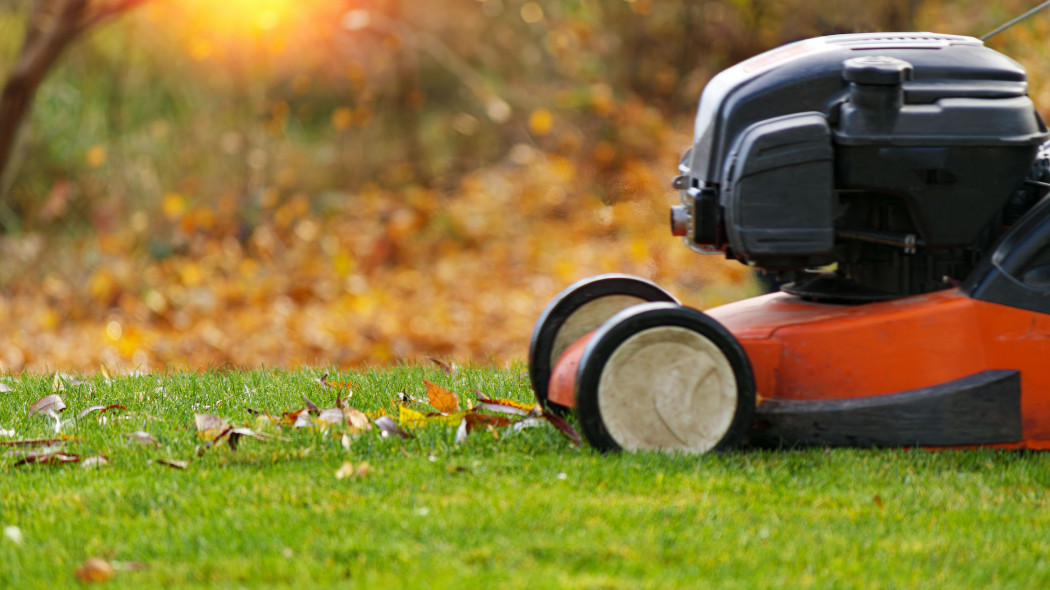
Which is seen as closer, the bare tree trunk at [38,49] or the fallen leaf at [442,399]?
the fallen leaf at [442,399]

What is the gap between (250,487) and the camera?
2.85 metres

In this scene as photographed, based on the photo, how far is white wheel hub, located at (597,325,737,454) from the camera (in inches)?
122

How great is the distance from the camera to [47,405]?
3.74m

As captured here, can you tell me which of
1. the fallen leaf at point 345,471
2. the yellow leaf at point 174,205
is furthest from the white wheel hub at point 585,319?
Result: the yellow leaf at point 174,205

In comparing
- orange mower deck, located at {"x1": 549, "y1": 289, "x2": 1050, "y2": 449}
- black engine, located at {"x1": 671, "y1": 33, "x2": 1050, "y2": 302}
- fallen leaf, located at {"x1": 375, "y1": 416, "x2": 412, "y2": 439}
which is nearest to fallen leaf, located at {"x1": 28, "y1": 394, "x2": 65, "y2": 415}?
fallen leaf, located at {"x1": 375, "y1": 416, "x2": 412, "y2": 439}

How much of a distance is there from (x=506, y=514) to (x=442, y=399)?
104 cm

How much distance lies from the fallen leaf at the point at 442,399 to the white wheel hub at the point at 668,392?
0.67m

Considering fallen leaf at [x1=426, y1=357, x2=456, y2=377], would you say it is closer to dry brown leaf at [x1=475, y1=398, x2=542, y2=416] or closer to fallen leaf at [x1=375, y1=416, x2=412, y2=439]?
dry brown leaf at [x1=475, y1=398, x2=542, y2=416]

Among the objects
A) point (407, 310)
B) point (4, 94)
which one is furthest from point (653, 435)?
point (407, 310)

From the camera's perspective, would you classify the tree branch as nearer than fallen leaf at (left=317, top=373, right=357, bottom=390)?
No

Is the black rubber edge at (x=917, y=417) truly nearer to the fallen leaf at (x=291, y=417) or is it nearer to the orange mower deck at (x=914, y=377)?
the orange mower deck at (x=914, y=377)

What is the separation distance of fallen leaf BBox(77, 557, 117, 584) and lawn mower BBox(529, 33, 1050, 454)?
1.26 meters

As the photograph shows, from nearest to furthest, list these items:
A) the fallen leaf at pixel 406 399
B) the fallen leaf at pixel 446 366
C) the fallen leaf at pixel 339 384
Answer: the fallen leaf at pixel 406 399 < the fallen leaf at pixel 339 384 < the fallen leaf at pixel 446 366

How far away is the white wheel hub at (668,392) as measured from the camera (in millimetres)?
3092
